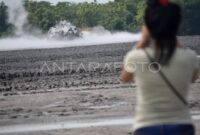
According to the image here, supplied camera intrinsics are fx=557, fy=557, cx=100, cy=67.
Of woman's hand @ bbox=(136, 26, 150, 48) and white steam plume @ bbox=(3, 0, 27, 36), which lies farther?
white steam plume @ bbox=(3, 0, 27, 36)

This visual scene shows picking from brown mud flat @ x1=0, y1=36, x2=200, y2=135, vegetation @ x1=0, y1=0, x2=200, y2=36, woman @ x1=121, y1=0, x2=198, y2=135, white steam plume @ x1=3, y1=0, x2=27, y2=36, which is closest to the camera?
woman @ x1=121, y1=0, x2=198, y2=135

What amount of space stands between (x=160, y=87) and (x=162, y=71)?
11cm

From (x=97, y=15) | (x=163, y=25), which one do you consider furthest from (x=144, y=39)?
(x=97, y=15)

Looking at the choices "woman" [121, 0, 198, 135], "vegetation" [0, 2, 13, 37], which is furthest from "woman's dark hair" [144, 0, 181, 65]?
"vegetation" [0, 2, 13, 37]

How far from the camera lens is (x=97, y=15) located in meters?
134

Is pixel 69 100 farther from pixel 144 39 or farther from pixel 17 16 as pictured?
pixel 17 16

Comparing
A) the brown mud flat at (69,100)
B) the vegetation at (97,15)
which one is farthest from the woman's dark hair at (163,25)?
the vegetation at (97,15)

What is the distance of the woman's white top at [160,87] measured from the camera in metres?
3.62

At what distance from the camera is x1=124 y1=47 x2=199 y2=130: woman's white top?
3623 millimetres

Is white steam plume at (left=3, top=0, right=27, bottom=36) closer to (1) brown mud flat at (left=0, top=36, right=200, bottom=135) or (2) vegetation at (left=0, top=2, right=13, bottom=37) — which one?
(2) vegetation at (left=0, top=2, right=13, bottom=37)

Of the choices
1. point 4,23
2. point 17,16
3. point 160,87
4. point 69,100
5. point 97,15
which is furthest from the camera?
point 97,15

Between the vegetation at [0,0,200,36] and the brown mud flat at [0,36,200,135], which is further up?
the brown mud flat at [0,36,200,135]

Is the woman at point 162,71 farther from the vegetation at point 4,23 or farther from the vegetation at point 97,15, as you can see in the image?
the vegetation at point 4,23

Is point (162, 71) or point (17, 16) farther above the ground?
point (162, 71)
